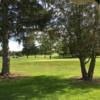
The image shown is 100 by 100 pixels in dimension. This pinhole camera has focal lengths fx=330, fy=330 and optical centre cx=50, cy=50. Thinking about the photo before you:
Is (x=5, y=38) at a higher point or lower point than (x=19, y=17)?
lower

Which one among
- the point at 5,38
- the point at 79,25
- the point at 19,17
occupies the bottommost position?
the point at 5,38

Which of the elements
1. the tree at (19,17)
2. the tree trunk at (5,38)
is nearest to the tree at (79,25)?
the tree at (19,17)

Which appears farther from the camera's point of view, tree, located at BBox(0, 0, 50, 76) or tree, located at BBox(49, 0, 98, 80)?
tree, located at BBox(0, 0, 50, 76)

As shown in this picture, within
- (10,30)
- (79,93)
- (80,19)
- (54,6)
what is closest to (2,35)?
(10,30)

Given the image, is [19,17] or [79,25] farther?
[19,17]

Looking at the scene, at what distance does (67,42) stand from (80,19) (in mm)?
1603

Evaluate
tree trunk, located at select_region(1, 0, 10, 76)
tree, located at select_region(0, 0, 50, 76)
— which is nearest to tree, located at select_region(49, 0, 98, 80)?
tree, located at select_region(0, 0, 50, 76)

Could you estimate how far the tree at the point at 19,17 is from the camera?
21859 mm

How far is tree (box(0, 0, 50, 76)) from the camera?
71.7ft

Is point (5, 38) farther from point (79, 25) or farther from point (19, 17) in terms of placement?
point (79, 25)

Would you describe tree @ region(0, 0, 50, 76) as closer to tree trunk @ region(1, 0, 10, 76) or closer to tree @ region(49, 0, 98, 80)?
tree trunk @ region(1, 0, 10, 76)

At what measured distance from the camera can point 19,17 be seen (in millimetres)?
22375

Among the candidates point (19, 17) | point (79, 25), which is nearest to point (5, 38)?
point (19, 17)

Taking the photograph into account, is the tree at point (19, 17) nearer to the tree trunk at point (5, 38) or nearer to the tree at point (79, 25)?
the tree trunk at point (5, 38)
